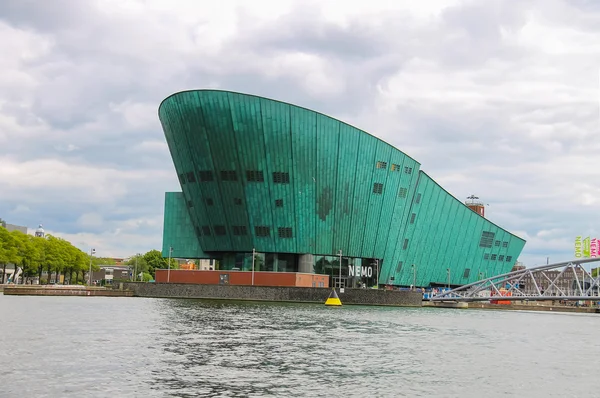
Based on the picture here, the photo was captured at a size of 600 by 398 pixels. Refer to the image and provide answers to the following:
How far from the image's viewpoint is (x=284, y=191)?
300ft

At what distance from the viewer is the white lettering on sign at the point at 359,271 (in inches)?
3920

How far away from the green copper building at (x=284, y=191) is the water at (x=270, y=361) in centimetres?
4621

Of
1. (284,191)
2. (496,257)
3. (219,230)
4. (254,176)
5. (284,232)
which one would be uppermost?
(254,176)

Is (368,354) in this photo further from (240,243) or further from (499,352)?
(240,243)

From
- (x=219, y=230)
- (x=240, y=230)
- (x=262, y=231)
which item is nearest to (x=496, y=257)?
(x=262, y=231)

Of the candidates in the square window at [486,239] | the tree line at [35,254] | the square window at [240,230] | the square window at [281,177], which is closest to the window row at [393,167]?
the square window at [281,177]

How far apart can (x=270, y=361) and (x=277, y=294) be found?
57.5 metres

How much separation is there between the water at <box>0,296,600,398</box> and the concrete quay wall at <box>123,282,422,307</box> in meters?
38.5

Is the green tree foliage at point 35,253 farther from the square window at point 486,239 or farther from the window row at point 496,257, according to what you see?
the window row at point 496,257

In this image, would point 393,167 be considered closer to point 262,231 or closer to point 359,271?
point 359,271

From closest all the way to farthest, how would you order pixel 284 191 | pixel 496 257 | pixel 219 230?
pixel 284 191 < pixel 219 230 < pixel 496 257

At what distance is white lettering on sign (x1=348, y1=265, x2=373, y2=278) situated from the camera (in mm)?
99562

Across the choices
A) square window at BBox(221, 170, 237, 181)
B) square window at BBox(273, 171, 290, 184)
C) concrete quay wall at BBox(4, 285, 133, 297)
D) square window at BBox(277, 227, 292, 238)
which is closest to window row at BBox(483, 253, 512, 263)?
square window at BBox(277, 227, 292, 238)

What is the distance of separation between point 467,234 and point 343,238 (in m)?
27.8
